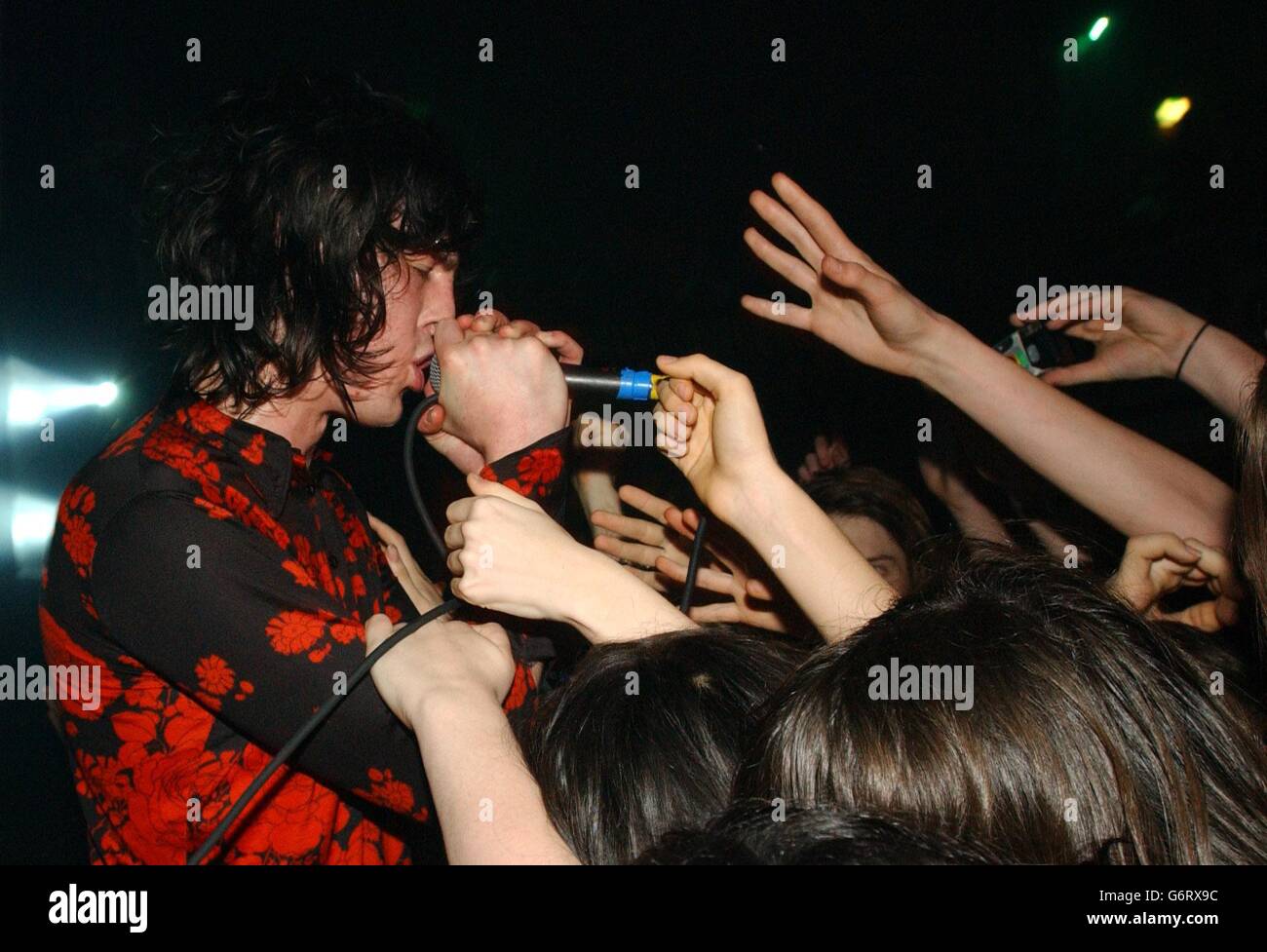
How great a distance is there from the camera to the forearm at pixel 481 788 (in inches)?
27.1

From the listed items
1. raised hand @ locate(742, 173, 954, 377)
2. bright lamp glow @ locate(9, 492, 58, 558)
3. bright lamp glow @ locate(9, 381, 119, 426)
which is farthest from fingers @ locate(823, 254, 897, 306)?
bright lamp glow @ locate(9, 492, 58, 558)

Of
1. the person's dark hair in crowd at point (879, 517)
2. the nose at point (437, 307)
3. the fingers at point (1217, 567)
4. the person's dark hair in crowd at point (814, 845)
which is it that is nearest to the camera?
the person's dark hair in crowd at point (814, 845)

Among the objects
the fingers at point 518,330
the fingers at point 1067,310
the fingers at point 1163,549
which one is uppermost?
the fingers at point 1067,310

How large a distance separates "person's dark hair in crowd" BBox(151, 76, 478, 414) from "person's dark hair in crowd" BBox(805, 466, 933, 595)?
4.25ft

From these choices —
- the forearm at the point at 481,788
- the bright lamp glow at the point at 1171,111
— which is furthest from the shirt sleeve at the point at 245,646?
the bright lamp glow at the point at 1171,111

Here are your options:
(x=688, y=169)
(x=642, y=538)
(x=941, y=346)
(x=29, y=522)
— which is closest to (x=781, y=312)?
(x=941, y=346)

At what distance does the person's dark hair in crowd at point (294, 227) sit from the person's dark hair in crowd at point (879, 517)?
4.25ft

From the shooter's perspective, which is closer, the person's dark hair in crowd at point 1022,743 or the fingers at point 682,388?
the person's dark hair in crowd at point 1022,743

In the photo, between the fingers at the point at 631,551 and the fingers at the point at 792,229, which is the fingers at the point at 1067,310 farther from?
the fingers at the point at 631,551

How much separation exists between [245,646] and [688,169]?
2202mm

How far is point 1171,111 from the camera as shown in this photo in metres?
2.68

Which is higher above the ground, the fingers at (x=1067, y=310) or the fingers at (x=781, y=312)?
the fingers at (x=1067, y=310)

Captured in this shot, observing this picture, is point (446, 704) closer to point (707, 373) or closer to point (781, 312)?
point (707, 373)
